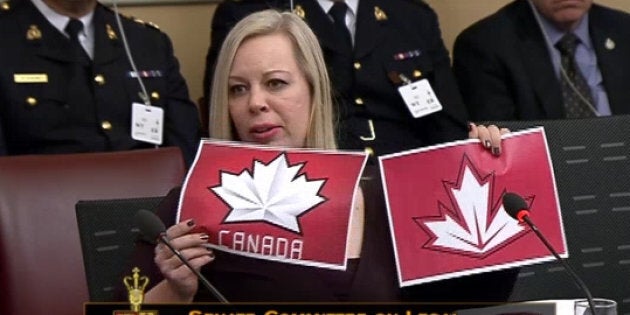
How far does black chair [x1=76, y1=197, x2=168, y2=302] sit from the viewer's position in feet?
7.64

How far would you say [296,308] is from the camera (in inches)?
68.3

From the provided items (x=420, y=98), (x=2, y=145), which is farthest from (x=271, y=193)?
(x=420, y=98)

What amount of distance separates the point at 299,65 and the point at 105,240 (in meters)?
0.51

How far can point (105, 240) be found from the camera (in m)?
2.35

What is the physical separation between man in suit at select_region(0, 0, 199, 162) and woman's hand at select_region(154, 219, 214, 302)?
1.48 metres

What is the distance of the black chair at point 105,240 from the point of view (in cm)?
233

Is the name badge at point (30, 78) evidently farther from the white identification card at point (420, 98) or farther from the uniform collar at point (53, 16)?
the white identification card at point (420, 98)

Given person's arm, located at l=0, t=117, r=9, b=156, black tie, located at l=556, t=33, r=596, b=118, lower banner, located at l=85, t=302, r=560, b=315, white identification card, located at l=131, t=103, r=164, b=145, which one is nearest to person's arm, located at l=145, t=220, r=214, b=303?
lower banner, located at l=85, t=302, r=560, b=315

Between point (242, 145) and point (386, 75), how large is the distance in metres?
1.77

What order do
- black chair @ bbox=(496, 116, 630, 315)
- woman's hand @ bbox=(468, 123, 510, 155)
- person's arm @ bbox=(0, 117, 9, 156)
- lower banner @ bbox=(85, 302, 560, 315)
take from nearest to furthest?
lower banner @ bbox=(85, 302, 560, 315) → woman's hand @ bbox=(468, 123, 510, 155) → black chair @ bbox=(496, 116, 630, 315) → person's arm @ bbox=(0, 117, 9, 156)

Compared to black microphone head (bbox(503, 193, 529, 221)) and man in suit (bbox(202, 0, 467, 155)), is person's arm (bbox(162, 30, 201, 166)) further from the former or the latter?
black microphone head (bbox(503, 193, 529, 221))

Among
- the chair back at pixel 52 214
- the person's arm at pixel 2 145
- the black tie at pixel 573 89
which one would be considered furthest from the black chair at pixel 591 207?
the person's arm at pixel 2 145

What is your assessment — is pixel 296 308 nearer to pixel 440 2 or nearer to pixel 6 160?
pixel 6 160

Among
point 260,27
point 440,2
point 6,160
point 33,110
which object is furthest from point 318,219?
point 440,2
